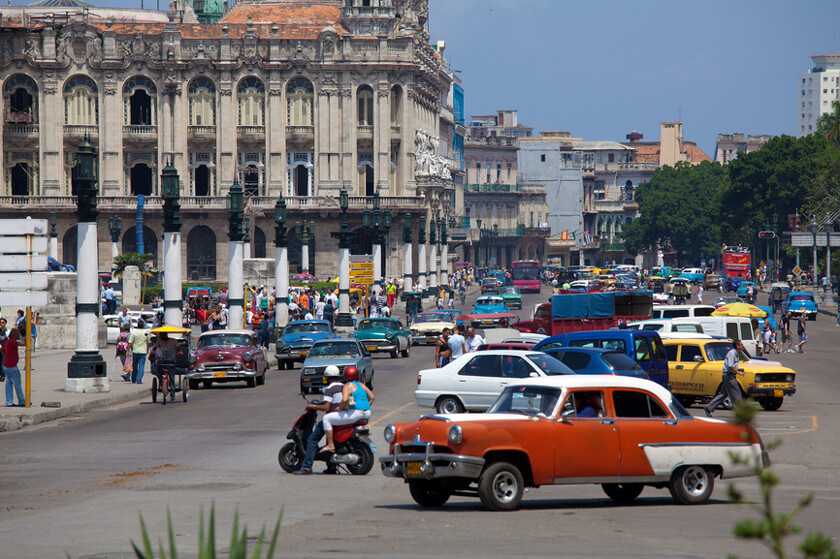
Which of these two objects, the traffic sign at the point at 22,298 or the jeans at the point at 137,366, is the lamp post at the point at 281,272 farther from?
the traffic sign at the point at 22,298

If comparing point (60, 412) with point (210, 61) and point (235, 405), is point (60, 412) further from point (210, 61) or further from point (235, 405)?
point (210, 61)

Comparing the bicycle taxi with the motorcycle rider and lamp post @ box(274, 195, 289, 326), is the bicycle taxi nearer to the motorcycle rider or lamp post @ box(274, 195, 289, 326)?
the motorcycle rider

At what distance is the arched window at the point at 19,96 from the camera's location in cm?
9712

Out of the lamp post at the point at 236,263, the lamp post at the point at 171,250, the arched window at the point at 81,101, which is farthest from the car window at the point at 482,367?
the arched window at the point at 81,101

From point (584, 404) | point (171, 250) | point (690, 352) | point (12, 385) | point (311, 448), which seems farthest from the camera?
point (171, 250)

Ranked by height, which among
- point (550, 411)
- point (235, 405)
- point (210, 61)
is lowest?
point (235, 405)

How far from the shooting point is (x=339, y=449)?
1670cm

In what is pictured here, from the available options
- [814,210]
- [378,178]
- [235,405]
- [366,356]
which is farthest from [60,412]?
[814,210]

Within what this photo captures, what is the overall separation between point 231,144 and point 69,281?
55.4 metres

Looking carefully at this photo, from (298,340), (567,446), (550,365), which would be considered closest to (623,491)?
(567,446)

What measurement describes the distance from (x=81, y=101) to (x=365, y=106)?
848 inches

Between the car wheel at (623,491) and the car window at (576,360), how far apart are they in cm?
977

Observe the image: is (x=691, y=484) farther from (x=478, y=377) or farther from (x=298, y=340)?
(x=298, y=340)

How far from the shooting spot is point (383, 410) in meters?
25.7
